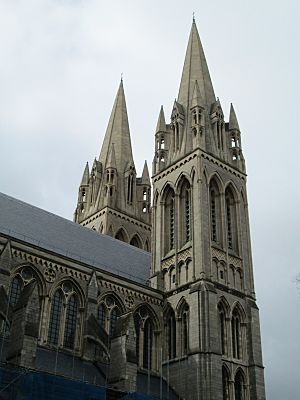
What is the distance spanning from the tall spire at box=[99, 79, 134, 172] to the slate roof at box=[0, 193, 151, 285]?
15.9 m

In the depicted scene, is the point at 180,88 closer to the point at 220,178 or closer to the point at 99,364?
the point at 220,178

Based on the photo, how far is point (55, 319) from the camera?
34.9 m

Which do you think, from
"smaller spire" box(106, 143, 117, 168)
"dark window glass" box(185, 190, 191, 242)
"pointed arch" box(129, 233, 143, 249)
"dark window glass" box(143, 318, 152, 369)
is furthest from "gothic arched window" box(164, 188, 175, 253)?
"smaller spire" box(106, 143, 117, 168)

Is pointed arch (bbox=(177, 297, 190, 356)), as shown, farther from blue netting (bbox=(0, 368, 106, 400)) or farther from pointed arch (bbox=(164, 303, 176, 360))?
blue netting (bbox=(0, 368, 106, 400))

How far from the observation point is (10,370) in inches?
1086

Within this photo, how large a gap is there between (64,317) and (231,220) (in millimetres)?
15492

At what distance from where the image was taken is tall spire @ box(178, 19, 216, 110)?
158 feet

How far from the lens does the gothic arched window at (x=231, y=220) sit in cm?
4325

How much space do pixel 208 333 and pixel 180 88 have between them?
22.5 meters

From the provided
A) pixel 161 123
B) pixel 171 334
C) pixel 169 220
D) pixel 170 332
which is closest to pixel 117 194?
pixel 161 123

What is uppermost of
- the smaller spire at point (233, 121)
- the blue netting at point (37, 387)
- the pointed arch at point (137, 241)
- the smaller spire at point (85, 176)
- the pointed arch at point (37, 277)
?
the smaller spire at point (85, 176)

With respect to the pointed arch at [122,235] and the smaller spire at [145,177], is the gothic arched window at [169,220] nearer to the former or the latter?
the pointed arch at [122,235]

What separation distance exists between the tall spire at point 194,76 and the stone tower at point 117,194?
1324 cm

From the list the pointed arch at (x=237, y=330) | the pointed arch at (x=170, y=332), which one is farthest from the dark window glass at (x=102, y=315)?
the pointed arch at (x=237, y=330)
